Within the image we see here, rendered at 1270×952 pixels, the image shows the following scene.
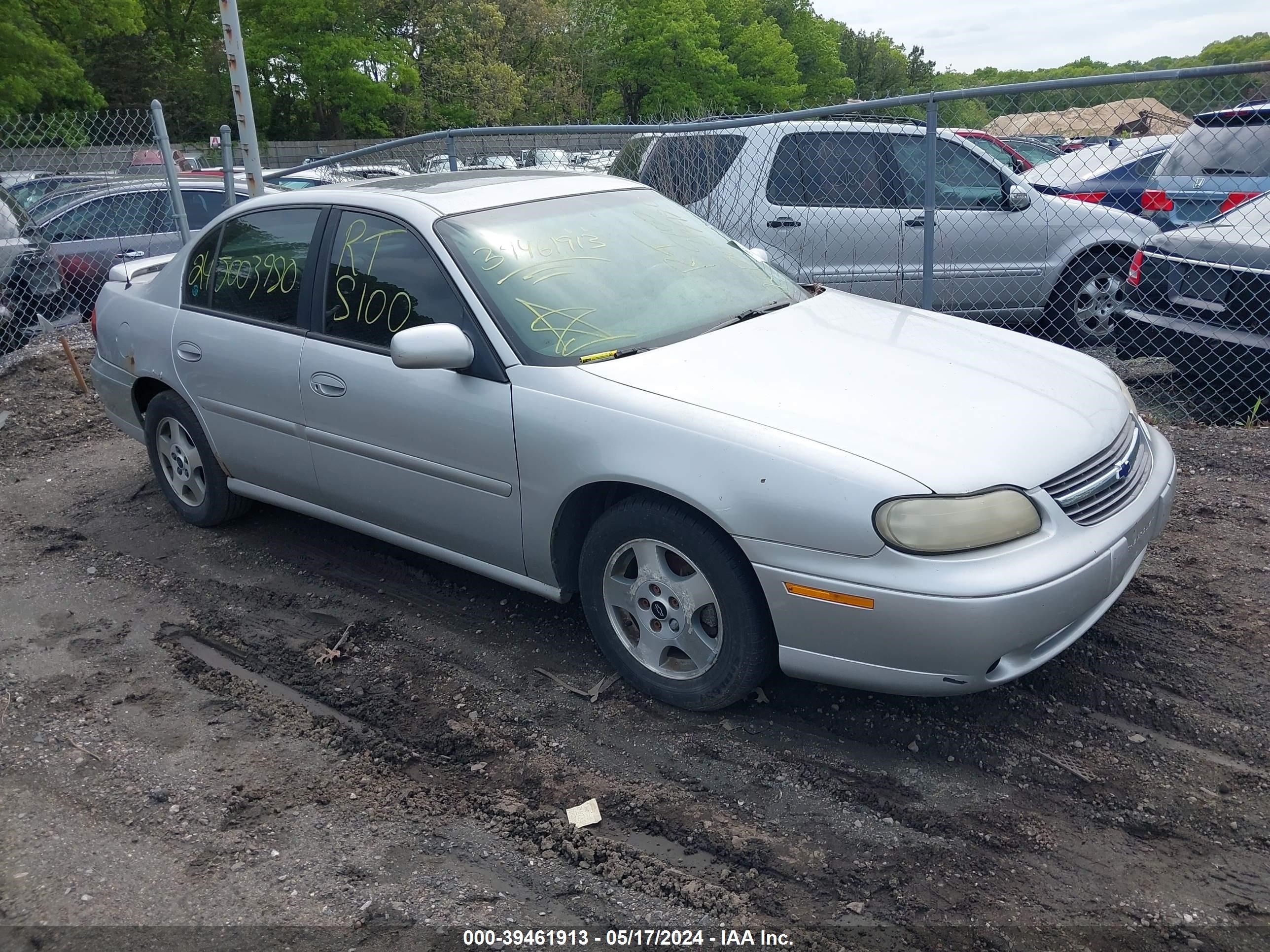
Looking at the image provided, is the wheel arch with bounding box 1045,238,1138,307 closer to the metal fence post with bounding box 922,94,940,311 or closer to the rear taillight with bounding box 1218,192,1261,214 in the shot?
the rear taillight with bounding box 1218,192,1261,214

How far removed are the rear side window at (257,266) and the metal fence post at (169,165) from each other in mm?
3817

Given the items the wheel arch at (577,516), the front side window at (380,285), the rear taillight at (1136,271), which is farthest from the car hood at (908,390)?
the rear taillight at (1136,271)

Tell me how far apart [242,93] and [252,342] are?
164 inches

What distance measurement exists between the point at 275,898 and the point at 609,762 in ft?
3.43

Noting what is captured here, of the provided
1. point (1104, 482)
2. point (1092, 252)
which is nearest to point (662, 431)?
point (1104, 482)

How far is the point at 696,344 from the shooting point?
12.2 ft

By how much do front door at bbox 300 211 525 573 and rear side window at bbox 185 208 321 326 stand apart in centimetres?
22

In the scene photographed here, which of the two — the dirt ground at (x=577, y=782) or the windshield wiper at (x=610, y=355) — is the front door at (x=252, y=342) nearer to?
the dirt ground at (x=577, y=782)

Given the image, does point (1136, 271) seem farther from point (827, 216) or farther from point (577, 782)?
point (577, 782)

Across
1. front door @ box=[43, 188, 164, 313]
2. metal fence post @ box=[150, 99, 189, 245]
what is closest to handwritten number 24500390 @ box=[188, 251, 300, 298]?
metal fence post @ box=[150, 99, 189, 245]

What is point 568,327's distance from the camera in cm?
372

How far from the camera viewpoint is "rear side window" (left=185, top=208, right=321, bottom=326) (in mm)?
4438

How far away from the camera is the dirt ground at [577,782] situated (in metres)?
2.62

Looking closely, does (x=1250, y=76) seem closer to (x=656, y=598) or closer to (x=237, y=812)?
(x=656, y=598)
